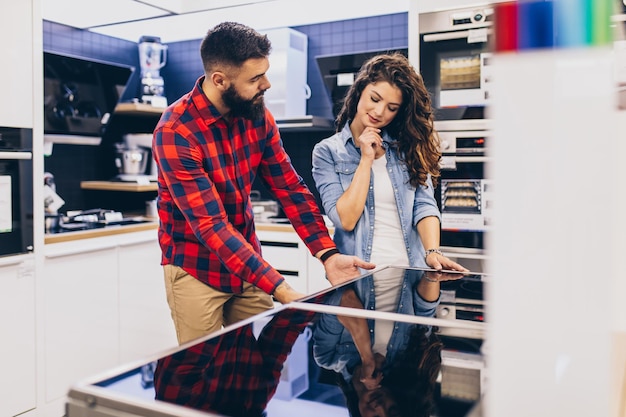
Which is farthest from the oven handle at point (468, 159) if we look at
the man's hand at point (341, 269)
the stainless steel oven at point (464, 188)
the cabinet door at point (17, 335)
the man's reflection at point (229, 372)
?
the man's reflection at point (229, 372)

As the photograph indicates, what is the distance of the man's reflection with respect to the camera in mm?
730

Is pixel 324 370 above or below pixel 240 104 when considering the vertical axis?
below

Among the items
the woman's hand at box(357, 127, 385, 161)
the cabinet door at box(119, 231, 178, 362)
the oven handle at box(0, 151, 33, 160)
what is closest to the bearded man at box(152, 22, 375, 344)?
the woman's hand at box(357, 127, 385, 161)

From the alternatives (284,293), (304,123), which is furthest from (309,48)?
(284,293)

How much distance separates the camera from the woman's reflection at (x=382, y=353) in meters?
0.74

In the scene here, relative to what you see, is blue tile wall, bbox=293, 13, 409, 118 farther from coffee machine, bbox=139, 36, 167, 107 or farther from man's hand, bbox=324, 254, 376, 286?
man's hand, bbox=324, 254, 376, 286

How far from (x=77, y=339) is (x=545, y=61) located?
10.5 ft

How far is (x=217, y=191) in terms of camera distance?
194 cm

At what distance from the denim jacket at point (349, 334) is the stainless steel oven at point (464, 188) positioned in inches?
69.2

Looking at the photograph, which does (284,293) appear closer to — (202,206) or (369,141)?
(202,206)

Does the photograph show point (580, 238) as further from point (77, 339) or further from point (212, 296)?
point (77, 339)

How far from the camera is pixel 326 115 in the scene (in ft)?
14.1

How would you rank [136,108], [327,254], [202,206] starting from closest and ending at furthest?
[202,206] < [327,254] < [136,108]

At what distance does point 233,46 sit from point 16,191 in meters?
1.51
